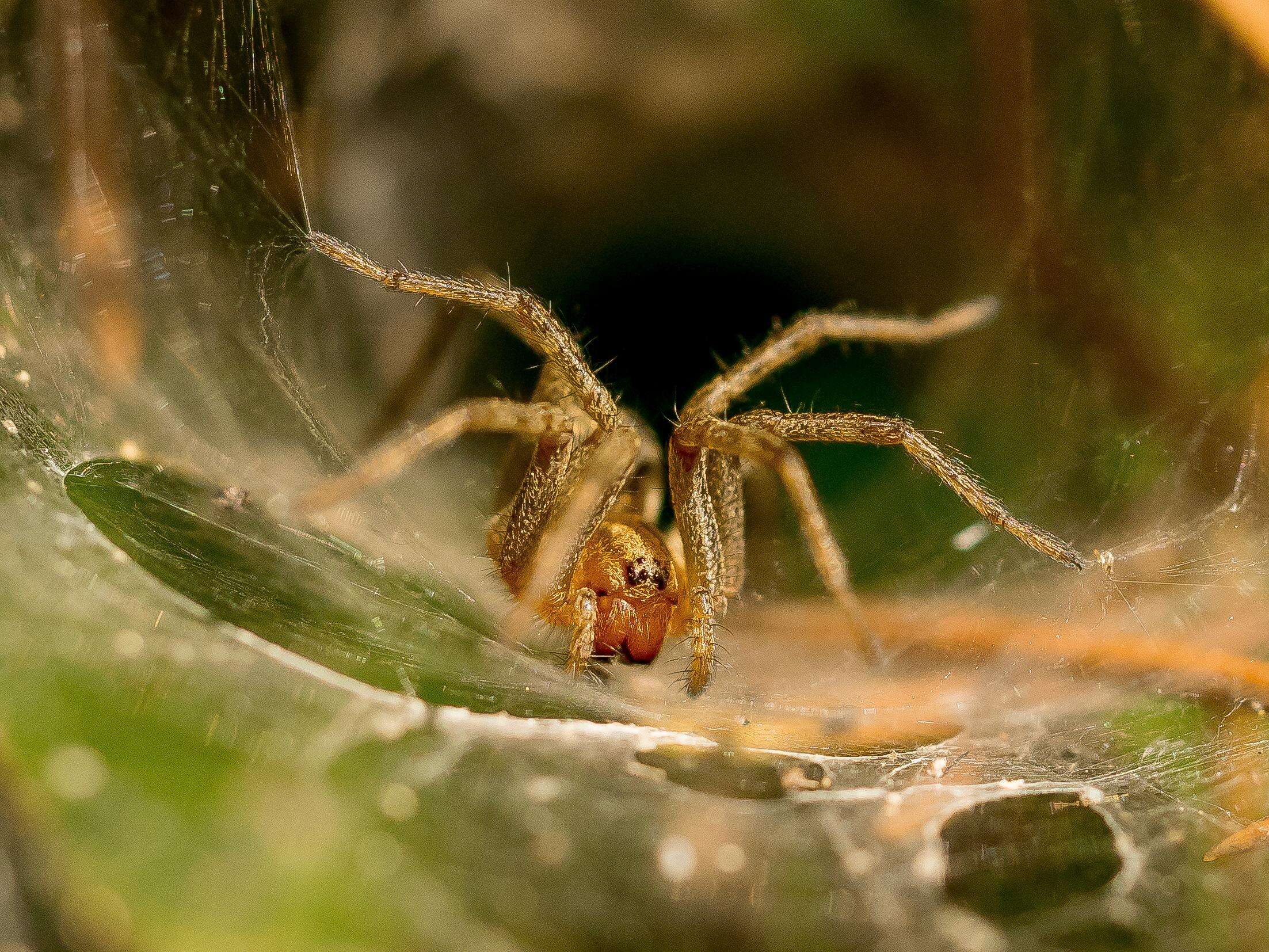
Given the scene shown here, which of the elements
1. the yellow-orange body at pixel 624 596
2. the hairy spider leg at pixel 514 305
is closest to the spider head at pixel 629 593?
the yellow-orange body at pixel 624 596

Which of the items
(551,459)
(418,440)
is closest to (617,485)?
(551,459)

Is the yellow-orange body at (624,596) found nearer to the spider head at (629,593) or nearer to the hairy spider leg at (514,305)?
the spider head at (629,593)

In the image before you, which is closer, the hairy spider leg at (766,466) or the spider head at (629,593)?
the hairy spider leg at (766,466)

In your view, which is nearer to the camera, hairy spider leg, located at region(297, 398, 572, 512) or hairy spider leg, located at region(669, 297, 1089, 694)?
hairy spider leg, located at region(297, 398, 572, 512)

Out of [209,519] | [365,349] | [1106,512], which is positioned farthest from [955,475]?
[365,349]

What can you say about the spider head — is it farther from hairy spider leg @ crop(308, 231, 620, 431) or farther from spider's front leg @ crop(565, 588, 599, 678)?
hairy spider leg @ crop(308, 231, 620, 431)

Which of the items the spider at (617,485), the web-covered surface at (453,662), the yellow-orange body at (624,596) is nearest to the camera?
the web-covered surface at (453,662)

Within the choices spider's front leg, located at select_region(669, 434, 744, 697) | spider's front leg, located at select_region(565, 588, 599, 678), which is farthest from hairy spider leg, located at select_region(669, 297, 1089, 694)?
spider's front leg, located at select_region(565, 588, 599, 678)

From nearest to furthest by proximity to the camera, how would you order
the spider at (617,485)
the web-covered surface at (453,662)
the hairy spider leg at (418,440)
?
the web-covered surface at (453,662), the hairy spider leg at (418,440), the spider at (617,485)

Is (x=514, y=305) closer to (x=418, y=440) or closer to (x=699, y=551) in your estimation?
(x=418, y=440)

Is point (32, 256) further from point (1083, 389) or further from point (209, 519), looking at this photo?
point (1083, 389)
